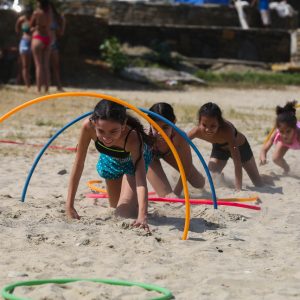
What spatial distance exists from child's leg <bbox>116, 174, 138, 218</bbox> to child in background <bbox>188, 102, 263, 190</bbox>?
1370 millimetres

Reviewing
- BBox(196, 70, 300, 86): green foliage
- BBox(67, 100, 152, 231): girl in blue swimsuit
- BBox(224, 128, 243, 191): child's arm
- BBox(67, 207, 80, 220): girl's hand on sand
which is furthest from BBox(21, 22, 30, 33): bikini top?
BBox(67, 207, 80, 220): girl's hand on sand

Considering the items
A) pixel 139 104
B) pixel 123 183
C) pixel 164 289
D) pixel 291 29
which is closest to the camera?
pixel 164 289

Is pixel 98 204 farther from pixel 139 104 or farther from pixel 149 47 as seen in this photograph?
pixel 149 47

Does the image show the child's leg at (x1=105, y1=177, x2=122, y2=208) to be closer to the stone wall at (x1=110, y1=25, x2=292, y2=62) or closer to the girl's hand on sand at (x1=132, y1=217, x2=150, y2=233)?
the girl's hand on sand at (x1=132, y1=217, x2=150, y2=233)

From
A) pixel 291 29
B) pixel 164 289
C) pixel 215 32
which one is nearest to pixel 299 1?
pixel 291 29

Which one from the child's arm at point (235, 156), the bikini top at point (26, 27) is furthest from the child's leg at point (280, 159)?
the bikini top at point (26, 27)

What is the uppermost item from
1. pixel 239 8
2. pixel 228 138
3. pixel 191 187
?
pixel 239 8

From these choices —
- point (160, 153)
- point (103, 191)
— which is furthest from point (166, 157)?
point (103, 191)

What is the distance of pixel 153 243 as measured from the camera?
5641 millimetres

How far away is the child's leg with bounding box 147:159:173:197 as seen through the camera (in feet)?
24.7

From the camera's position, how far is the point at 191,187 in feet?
27.5

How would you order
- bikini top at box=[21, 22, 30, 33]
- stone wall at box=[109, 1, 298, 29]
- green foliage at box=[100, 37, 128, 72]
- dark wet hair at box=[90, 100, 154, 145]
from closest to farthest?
dark wet hair at box=[90, 100, 154, 145], bikini top at box=[21, 22, 30, 33], green foliage at box=[100, 37, 128, 72], stone wall at box=[109, 1, 298, 29]

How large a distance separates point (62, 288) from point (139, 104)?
10.5 metres

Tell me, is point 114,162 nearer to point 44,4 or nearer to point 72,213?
point 72,213
